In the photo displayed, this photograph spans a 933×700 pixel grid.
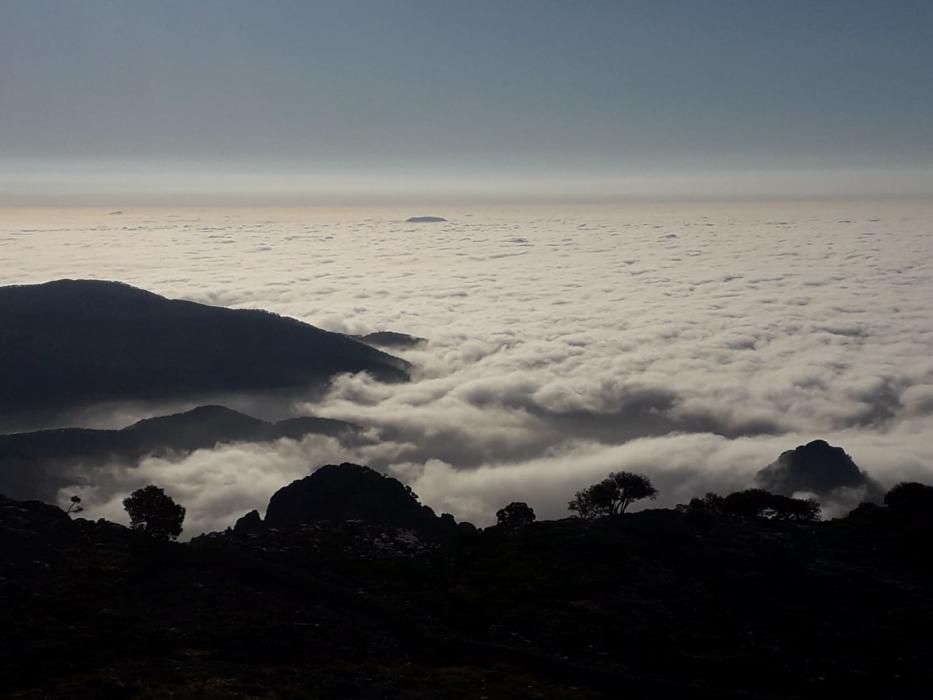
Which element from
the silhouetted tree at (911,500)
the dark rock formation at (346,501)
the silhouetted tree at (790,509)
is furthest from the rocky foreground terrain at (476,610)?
the dark rock formation at (346,501)

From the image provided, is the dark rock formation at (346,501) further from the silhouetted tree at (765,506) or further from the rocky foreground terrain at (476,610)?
the silhouetted tree at (765,506)

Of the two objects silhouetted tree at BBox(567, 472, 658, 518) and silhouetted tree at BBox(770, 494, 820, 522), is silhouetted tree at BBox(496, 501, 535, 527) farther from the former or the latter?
silhouetted tree at BBox(770, 494, 820, 522)

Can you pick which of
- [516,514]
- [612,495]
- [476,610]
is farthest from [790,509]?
[476,610]

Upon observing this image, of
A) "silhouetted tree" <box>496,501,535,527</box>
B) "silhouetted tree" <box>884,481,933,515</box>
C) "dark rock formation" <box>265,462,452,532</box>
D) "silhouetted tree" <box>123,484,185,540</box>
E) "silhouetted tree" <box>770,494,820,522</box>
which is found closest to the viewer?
"silhouetted tree" <box>123,484,185,540</box>

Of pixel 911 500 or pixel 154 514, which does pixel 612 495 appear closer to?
pixel 911 500

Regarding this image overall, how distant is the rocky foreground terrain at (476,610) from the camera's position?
153 ft

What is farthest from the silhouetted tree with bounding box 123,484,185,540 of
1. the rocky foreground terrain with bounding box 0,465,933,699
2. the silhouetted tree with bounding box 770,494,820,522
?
the silhouetted tree with bounding box 770,494,820,522

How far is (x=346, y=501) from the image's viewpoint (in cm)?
12388

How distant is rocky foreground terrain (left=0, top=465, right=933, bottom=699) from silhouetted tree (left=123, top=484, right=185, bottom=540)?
1610mm

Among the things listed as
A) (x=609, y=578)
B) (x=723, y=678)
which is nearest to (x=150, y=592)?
(x=609, y=578)

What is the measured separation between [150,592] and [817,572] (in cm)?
5776

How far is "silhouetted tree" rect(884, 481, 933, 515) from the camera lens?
3535 inches

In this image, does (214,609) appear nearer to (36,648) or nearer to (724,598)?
(36,648)

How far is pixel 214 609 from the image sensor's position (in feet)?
187
